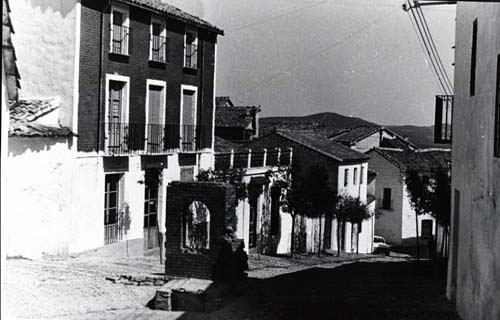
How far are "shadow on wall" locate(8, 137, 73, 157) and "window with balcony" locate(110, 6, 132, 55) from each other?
4110 millimetres

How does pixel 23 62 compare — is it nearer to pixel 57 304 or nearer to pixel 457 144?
pixel 57 304

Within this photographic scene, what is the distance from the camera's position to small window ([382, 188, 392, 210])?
42562 mm

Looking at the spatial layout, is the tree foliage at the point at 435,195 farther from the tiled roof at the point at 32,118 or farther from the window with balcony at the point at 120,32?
the tiled roof at the point at 32,118

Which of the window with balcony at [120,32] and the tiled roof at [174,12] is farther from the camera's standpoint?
the tiled roof at [174,12]

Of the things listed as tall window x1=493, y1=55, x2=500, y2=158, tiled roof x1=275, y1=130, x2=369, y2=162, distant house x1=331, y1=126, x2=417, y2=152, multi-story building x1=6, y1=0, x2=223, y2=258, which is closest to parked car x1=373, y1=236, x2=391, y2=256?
tiled roof x1=275, y1=130, x2=369, y2=162

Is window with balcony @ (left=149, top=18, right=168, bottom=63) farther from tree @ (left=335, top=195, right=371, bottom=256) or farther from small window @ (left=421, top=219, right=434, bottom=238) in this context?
small window @ (left=421, top=219, right=434, bottom=238)

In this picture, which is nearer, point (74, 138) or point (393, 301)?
point (393, 301)

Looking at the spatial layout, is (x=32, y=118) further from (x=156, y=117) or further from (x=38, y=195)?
(x=156, y=117)

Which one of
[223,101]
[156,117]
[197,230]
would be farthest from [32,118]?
[223,101]

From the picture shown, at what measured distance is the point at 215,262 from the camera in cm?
1359

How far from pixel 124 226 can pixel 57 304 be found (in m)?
8.82

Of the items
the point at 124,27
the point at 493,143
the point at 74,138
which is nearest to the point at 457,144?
the point at 493,143

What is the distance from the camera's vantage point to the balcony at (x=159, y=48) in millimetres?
22297

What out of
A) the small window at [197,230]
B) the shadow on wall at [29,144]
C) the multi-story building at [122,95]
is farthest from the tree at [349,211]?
the shadow on wall at [29,144]
